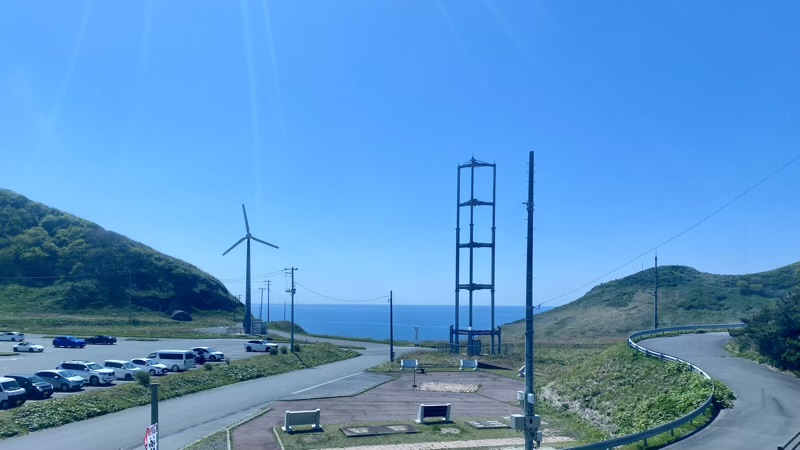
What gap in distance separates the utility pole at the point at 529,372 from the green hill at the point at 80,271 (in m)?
88.2

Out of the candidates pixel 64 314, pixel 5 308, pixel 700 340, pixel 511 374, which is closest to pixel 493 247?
pixel 511 374

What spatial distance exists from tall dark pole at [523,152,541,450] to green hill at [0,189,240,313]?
88.2 m

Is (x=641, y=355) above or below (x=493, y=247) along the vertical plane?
below

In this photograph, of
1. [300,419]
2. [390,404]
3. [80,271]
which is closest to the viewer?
[300,419]

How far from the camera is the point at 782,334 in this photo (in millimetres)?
28703

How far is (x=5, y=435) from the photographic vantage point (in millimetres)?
22266

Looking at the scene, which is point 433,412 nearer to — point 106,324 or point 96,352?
point 96,352

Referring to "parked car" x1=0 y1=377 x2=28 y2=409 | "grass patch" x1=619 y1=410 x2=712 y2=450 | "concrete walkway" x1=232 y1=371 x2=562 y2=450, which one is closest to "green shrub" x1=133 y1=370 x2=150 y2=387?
"parked car" x1=0 y1=377 x2=28 y2=409

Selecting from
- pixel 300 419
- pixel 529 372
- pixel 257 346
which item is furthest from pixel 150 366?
pixel 529 372

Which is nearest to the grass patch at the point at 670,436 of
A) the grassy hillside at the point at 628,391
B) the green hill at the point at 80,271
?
the grassy hillside at the point at 628,391

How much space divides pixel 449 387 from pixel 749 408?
19.3 m

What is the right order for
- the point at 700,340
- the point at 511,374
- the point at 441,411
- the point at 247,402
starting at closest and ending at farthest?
the point at 441,411
the point at 247,402
the point at 700,340
the point at 511,374

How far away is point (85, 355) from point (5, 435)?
27.4m

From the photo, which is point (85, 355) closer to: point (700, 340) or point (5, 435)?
point (5, 435)
